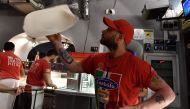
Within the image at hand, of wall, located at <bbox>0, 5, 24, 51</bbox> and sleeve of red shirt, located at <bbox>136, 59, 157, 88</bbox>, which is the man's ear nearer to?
sleeve of red shirt, located at <bbox>136, 59, 157, 88</bbox>

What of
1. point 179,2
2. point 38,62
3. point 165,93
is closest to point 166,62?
point 179,2

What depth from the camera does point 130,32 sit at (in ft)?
7.16

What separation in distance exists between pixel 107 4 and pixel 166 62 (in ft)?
6.84

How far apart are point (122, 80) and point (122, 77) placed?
3 centimetres

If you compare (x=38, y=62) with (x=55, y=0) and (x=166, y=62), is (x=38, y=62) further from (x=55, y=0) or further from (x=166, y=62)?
(x=166, y=62)

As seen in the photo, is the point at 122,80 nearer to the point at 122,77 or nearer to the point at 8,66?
the point at 122,77

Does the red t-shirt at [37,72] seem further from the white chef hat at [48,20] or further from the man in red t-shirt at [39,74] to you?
the white chef hat at [48,20]

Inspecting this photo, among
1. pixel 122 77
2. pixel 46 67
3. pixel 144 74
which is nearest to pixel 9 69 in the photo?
pixel 46 67

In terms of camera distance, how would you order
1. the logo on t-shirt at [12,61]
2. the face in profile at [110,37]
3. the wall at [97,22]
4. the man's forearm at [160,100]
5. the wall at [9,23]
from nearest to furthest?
the man's forearm at [160,100] → the face in profile at [110,37] → the logo on t-shirt at [12,61] → the wall at [97,22] → the wall at [9,23]

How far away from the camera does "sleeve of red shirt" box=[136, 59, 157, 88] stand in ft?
6.10

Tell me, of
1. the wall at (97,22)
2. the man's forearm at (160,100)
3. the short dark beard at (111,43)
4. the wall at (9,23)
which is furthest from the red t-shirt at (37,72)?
the man's forearm at (160,100)

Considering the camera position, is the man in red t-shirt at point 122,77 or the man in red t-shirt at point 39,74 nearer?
the man in red t-shirt at point 122,77

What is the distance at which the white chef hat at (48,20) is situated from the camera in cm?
190

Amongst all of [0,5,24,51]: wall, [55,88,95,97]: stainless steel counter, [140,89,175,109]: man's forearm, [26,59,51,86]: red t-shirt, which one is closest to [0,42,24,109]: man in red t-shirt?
[26,59,51,86]: red t-shirt
